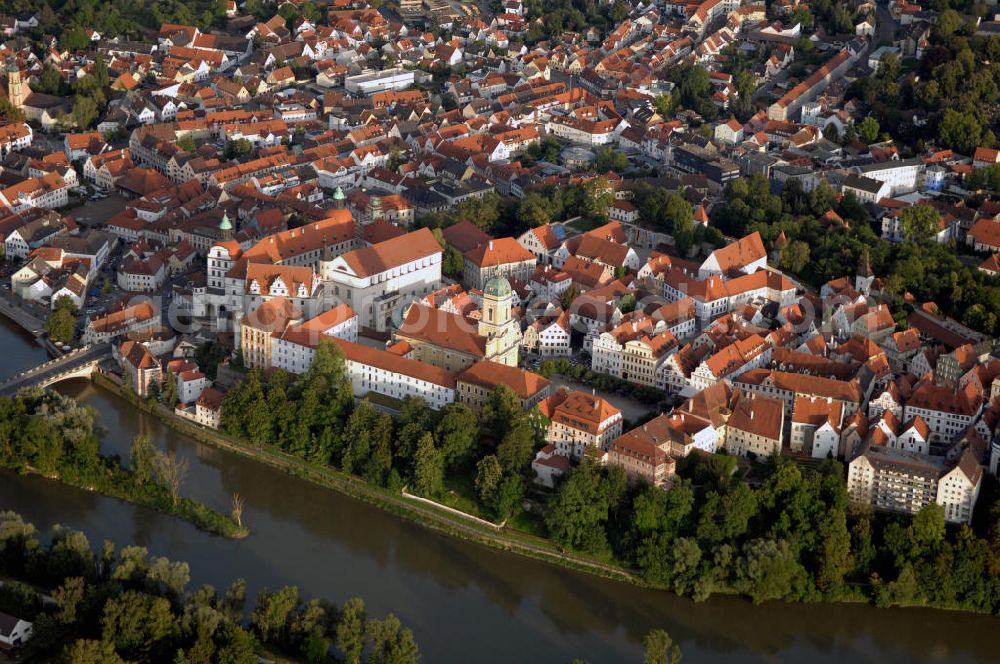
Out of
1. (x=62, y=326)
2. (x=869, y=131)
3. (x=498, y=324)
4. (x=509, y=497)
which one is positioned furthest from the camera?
(x=869, y=131)

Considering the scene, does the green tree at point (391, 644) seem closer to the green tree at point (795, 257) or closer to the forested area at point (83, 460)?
the forested area at point (83, 460)

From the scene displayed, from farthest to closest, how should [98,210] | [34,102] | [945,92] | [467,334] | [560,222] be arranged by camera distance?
[34,102], [945,92], [98,210], [560,222], [467,334]

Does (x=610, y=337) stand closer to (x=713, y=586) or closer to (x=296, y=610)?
(x=713, y=586)

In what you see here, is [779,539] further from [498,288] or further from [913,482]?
[498,288]

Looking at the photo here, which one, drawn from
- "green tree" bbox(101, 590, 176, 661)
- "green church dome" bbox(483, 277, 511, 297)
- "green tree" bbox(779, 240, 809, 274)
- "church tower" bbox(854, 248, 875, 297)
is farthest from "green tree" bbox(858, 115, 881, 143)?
"green tree" bbox(101, 590, 176, 661)

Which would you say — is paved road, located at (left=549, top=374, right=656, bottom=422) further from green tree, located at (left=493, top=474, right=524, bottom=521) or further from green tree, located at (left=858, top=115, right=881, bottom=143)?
green tree, located at (left=858, top=115, right=881, bottom=143)

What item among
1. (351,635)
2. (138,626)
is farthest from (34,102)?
(351,635)

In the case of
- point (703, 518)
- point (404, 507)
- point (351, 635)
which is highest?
point (351, 635)
